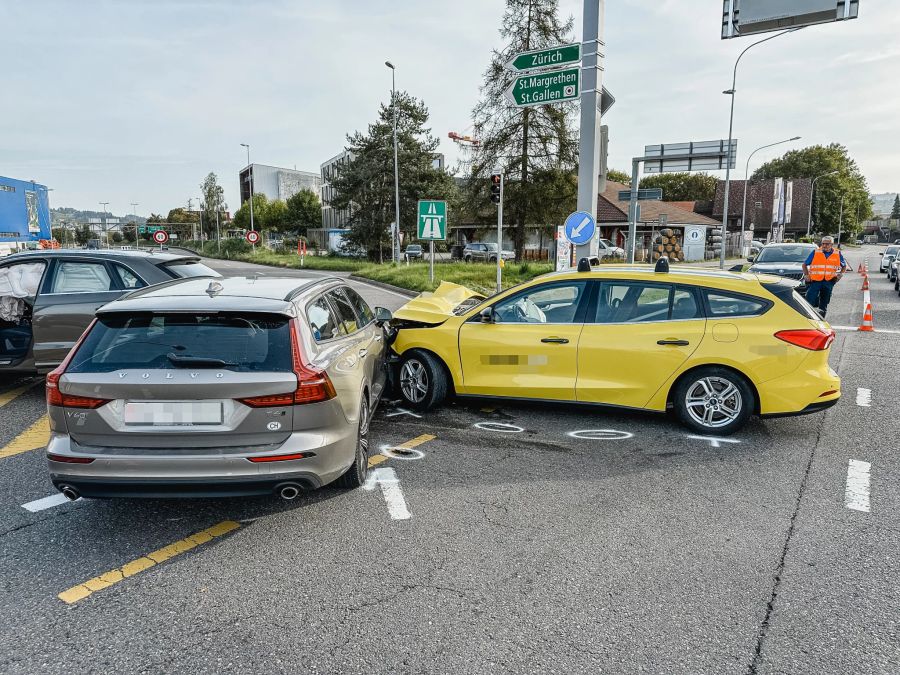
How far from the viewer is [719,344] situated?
5199 mm

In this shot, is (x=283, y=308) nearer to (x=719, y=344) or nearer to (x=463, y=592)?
(x=463, y=592)

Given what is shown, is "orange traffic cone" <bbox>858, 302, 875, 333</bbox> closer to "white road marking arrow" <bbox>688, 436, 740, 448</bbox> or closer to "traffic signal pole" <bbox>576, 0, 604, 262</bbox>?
"traffic signal pole" <bbox>576, 0, 604, 262</bbox>

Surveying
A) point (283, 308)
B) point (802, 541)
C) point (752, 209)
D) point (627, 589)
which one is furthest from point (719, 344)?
point (752, 209)

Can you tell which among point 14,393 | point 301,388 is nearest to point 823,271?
point 301,388

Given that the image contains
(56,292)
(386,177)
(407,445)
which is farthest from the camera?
(386,177)

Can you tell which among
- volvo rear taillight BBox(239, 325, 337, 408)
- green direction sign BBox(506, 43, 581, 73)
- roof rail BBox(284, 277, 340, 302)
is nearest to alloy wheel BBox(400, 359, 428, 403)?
roof rail BBox(284, 277, 340, 302)

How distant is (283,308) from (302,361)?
1.25ft

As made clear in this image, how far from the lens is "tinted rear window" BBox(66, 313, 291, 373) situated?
3.41 m

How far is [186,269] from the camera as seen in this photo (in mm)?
7320

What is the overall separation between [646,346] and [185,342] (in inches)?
149

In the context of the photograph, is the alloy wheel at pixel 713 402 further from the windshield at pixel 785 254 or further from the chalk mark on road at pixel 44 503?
the windshield at pixel 785 254

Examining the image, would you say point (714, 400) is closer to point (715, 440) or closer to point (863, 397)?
point (715, 440)

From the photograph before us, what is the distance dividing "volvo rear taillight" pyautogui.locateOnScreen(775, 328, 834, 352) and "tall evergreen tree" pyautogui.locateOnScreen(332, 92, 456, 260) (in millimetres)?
35025

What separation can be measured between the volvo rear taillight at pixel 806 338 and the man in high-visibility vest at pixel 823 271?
321 inches
